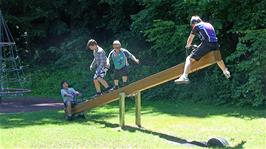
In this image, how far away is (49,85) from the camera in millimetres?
24547

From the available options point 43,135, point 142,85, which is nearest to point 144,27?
point 142,85

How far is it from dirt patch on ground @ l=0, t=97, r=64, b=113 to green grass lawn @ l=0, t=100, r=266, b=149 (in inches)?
54.1

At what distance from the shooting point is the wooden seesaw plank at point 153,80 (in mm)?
10805

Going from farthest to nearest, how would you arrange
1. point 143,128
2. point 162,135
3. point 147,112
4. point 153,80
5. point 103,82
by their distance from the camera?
point 147,112, point 103,82, point 143,128, point 153,80, point 162,135

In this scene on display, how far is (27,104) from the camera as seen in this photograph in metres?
18.7

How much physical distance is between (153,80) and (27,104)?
797 centimetres

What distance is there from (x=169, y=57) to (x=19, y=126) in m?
8.88

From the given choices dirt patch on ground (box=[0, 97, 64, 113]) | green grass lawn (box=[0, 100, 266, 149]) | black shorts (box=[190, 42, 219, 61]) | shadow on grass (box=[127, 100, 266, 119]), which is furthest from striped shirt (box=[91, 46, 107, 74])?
black shorts (box=[190, 42, 219, 61])

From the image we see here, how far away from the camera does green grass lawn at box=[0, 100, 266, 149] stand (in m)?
10.3

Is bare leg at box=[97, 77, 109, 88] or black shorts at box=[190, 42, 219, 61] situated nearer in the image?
black shorts at box=[190, 42, 219, 61]

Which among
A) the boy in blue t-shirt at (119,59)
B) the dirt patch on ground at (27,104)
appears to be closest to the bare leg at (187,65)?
the boy in blue t-shirt at (119,59)

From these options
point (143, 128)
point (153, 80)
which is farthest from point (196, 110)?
point (153, 80)

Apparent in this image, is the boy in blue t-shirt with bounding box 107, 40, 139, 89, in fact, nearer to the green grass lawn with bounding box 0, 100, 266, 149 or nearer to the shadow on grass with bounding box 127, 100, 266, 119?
the green grass lawn with bounding box 0, 100, 266, 149

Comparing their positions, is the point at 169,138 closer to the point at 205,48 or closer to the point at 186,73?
the point at 186,73
